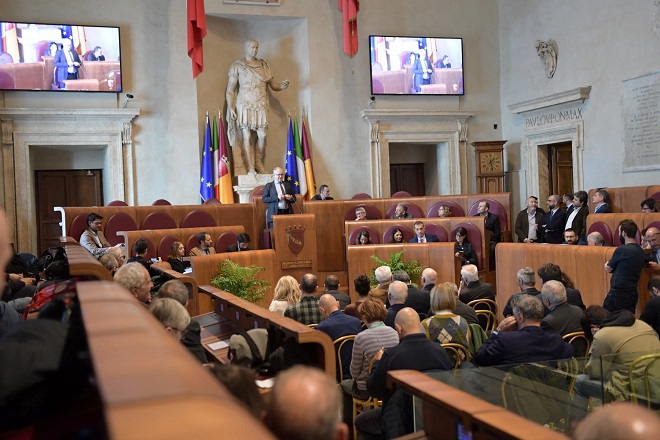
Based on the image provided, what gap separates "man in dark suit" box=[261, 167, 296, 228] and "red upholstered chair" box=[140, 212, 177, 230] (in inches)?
53.5

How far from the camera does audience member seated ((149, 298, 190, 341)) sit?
278cm

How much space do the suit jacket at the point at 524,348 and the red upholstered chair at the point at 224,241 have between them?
19.9 feet

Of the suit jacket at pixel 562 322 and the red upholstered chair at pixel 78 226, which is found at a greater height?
the red upholstered chair at pixel 78 226

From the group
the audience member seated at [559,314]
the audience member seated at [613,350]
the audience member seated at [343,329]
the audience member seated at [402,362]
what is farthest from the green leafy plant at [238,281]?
the audience member seated at [402,362]

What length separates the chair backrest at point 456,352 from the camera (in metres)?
4.27

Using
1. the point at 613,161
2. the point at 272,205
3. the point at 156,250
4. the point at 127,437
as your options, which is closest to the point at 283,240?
the point at 272,205

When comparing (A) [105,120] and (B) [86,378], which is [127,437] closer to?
(B) [86,378]

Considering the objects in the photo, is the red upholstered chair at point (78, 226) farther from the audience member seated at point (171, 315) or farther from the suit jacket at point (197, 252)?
the audience member seated at point (171, 315)

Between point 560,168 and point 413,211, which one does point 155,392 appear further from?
point 560,168

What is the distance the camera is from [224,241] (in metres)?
9.56

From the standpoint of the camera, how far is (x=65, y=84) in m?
12.2

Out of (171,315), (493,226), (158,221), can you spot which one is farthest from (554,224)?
(171,315)

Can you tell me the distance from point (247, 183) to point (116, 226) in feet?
11.8

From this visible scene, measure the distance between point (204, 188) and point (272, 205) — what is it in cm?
279
